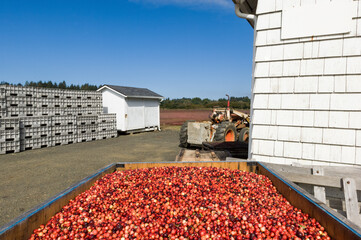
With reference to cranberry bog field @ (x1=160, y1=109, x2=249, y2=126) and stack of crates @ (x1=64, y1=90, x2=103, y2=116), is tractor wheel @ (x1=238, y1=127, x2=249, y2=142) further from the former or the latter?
stack of crates @ (x1=64, y1=90, x2=103, y2=116)

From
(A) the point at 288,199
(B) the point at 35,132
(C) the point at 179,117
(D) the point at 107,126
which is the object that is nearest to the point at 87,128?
(D) the point at 107,126

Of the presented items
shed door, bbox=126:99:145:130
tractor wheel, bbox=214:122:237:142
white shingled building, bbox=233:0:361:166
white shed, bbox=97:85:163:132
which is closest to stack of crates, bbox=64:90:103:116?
white shed, bbox=97:85:163:132

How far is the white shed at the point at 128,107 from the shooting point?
1622 cm

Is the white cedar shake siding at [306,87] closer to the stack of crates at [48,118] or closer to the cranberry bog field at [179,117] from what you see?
the stack of crates at [48,118]

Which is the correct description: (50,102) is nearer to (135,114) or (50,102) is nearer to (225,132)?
(135,114)

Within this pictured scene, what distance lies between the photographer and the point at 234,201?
9.21 ft

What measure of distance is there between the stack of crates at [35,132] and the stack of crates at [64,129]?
12.2 inches

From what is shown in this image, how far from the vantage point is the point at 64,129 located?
12.7m

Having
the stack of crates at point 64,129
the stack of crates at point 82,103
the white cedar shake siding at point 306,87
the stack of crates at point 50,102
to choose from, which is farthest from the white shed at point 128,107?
the white cedar shake siding at point 306,87

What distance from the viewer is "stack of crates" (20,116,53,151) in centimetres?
1074

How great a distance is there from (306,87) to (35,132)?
12.3 meters

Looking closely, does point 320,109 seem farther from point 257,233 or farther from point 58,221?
point 58,221

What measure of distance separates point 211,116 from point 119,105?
8.22 m

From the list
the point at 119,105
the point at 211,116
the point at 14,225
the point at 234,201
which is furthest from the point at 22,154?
the point at 234,201
